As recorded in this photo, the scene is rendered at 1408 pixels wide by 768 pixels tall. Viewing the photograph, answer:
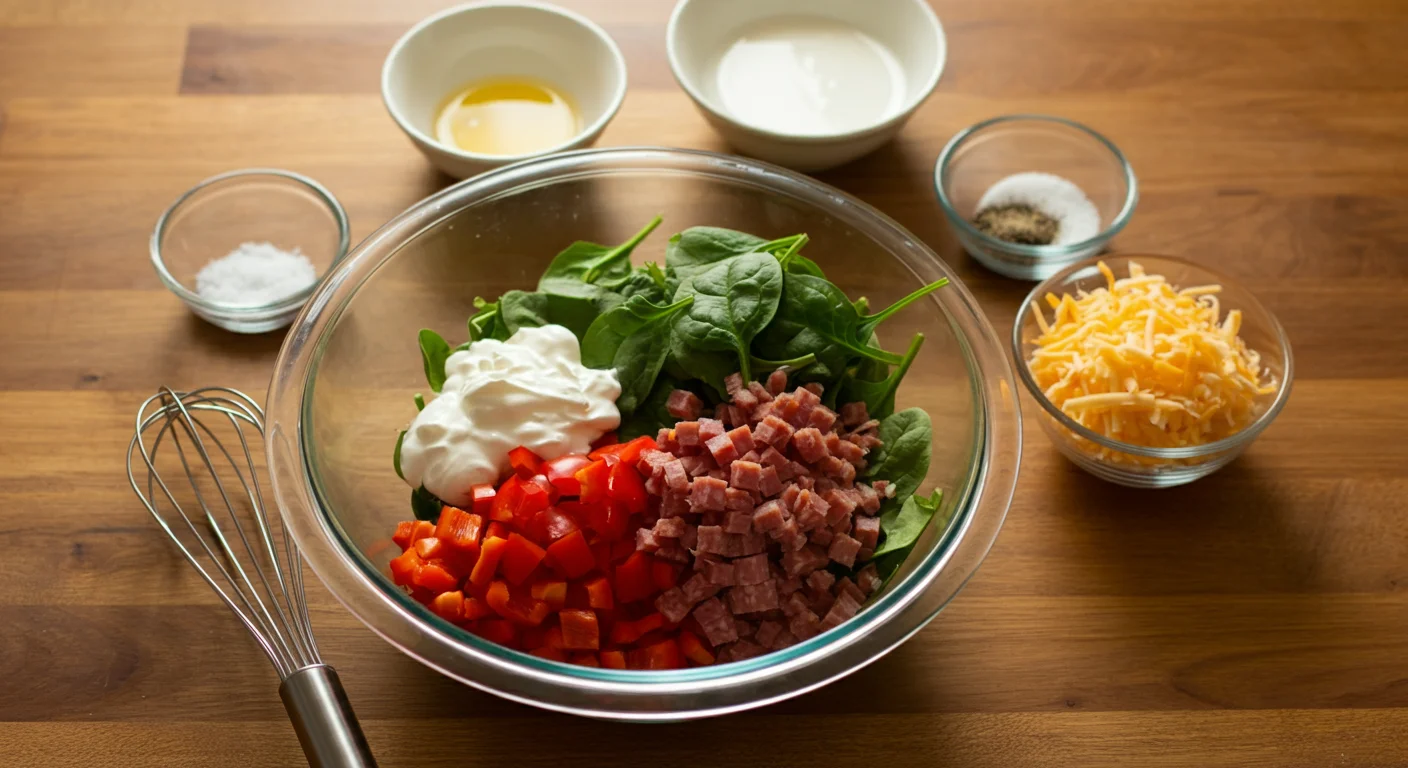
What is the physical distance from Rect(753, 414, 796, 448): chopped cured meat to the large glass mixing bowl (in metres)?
0.22

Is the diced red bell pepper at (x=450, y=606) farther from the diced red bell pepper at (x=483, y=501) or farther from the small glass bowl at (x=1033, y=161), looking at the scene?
the small glass bowl at (x=1033, y=161)

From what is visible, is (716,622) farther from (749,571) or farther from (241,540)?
(241,540)

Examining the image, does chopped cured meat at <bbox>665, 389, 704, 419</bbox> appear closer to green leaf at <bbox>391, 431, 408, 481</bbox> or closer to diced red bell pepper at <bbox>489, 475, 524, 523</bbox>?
diced red bell pepper at <bbox>489, 475, 524, 523</bbox>

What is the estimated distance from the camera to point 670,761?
1392 mm

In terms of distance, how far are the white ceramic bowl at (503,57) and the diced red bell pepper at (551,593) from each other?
842 millimetres

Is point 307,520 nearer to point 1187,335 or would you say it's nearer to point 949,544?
point 949,544

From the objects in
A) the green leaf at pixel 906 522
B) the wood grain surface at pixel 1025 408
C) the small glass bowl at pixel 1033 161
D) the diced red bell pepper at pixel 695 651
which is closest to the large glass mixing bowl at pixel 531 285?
the green leaf at pixel 906 522

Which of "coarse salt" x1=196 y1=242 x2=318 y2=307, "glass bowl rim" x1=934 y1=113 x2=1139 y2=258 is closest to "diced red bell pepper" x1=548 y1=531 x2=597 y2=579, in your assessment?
"coarse salt" x1=196 y1=242 x2=318 y2=307

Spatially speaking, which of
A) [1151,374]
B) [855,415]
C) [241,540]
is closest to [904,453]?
[855,415]

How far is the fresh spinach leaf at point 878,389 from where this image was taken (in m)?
1.50

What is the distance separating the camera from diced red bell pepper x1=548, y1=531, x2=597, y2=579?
1.30 m

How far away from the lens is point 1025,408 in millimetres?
1725

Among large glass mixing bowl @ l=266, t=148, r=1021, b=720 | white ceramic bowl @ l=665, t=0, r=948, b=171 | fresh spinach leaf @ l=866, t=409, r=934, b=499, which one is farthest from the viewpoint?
white ceramic bowl @ l=665, t=0, r=948, b=171

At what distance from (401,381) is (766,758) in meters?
0.74
